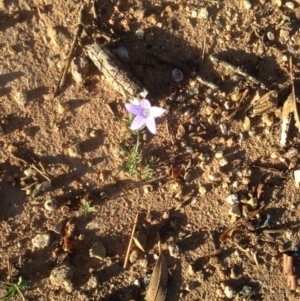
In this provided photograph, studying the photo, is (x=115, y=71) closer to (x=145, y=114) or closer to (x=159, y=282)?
(x=145, y=114)

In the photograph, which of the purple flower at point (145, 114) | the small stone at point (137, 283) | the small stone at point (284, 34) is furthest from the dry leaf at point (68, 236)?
the small stone at point (284, 34)

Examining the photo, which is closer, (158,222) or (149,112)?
(149,112)

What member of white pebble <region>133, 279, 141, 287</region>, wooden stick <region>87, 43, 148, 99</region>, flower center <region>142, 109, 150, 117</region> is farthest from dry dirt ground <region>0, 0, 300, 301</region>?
flower center <region>142, 109, 150, 117</region>

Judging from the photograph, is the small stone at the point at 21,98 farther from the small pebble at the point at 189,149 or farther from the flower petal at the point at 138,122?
the small pebble at the point at 189,149

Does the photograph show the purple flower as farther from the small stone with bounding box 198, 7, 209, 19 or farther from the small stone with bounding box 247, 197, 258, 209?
the small stone with bounding box 247, 197, 258, 209

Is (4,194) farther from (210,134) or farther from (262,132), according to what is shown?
(262,132)

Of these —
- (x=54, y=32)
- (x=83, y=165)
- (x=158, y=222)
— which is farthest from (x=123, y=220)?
(x=54, y=32)
